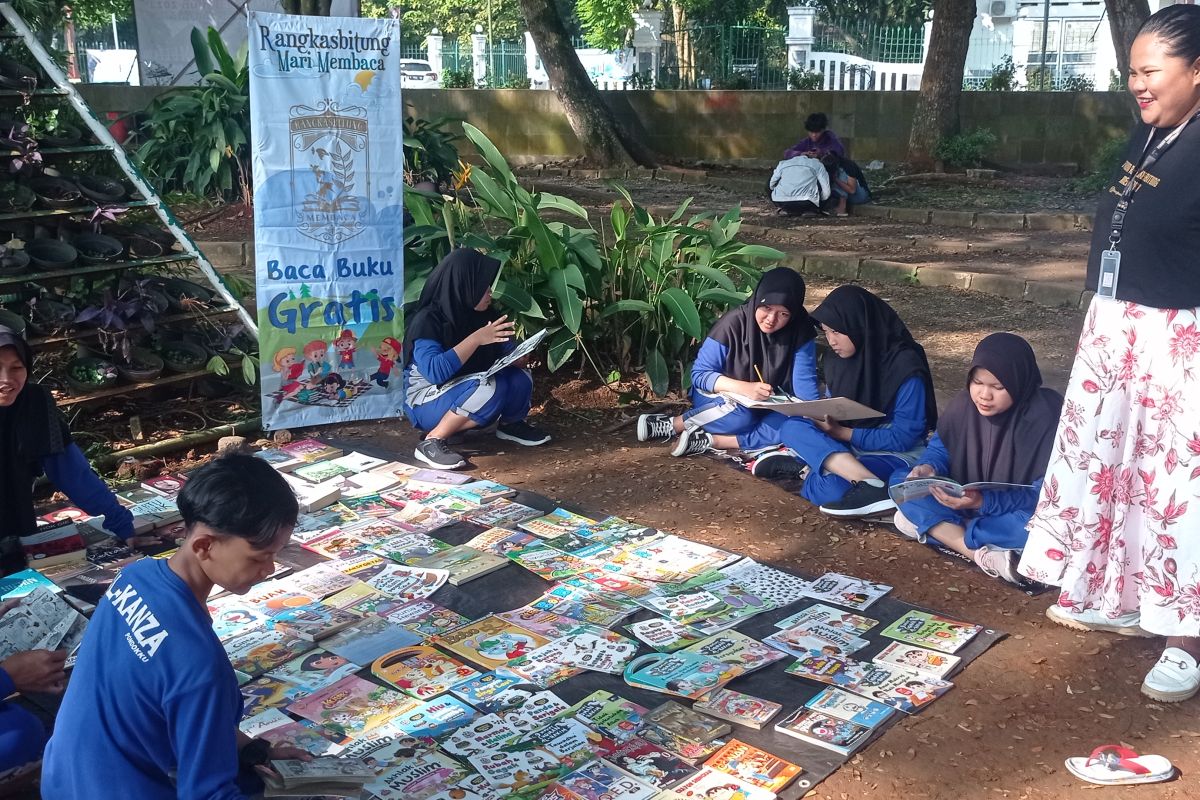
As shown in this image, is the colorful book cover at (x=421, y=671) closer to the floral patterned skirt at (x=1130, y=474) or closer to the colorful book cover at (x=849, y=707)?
the colorful book cover at (x=849, y=707)

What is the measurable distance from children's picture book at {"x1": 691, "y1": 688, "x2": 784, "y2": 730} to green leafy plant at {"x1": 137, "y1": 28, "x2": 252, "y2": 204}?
7353mm

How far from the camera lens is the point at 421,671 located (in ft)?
9.98

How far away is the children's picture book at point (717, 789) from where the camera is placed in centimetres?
253

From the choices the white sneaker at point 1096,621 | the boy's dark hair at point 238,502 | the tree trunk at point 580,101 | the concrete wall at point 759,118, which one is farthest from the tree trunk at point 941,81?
the boy's dark hair at point 238,502

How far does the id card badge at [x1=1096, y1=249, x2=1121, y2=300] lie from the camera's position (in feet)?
9.61

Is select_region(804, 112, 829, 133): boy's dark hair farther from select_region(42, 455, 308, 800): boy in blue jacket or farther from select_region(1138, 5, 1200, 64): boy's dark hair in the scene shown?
select_region(42, 455, 308, 800): boy in blue jacket

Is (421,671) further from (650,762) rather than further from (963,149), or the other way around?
(963,149)

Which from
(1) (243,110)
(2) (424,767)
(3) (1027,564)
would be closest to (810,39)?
(1) (243,110)

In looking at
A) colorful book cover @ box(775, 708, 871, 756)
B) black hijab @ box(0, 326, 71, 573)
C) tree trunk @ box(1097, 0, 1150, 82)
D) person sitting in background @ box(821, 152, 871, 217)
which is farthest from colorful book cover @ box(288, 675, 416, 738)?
tree trunk @ box(1097, 0, 1150, 82)

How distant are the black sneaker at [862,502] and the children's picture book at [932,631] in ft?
2.52

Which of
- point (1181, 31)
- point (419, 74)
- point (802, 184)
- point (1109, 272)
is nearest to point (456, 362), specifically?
point (1109, 272)

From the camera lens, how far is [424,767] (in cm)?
262

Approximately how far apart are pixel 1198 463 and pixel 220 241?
7008 millimetres

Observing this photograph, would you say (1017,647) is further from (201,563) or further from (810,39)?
(810,39)
